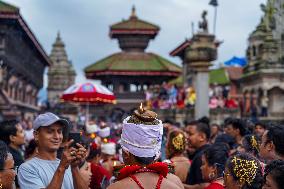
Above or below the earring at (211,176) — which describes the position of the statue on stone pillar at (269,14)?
above

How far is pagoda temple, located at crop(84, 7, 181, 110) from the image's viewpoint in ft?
160

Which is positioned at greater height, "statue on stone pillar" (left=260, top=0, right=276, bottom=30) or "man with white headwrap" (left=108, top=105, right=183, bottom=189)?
"statue on stone pillar" (left=260, top=0, right=276, bottom=30)

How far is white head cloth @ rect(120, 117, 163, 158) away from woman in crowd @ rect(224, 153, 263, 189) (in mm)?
760

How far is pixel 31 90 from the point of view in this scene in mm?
53688

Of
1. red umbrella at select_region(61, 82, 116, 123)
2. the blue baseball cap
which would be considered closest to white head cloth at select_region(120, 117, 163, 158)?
the blue baseball cap

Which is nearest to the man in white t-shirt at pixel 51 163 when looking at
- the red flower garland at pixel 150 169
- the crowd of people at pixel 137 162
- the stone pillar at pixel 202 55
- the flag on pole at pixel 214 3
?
the crowd of people at pixel 137 162

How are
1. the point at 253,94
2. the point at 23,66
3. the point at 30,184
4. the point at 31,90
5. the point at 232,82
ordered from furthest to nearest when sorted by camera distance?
the point at 232,82
the point at 31,90
the point at 23,66
the point at 253,94
the point at 30,184

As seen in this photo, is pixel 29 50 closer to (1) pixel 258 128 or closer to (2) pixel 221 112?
(2) pixel 221 112

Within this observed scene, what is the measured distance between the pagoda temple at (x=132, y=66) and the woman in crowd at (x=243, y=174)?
43.0 metres

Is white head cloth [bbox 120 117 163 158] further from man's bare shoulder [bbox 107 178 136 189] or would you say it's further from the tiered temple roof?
the tiered temple roof

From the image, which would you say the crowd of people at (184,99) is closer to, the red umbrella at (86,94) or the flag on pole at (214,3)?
the flag on pole at (214,3)

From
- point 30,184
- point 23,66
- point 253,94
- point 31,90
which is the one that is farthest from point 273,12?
point 30,184

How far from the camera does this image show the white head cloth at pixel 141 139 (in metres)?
3.94

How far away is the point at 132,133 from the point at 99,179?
3.29 m
